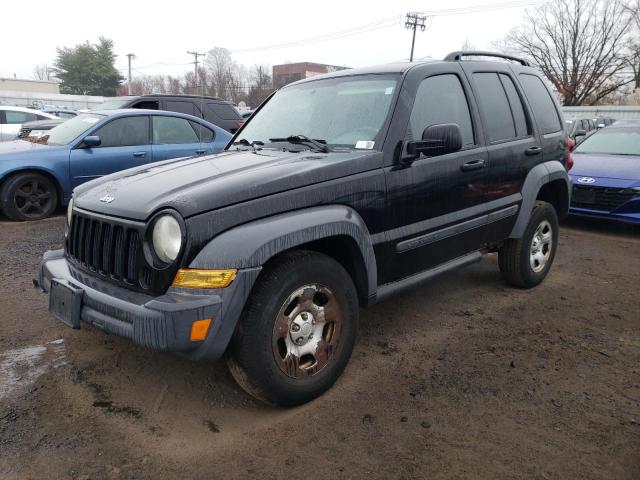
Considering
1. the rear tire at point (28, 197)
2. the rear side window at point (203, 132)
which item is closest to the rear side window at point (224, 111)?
the rear side window at point (203, 132)

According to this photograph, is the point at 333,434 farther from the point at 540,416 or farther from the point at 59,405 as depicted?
the point at 59,405

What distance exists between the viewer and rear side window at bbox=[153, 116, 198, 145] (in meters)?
7.72

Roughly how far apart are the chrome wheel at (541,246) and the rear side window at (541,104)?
89 centimetres

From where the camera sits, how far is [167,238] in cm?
243

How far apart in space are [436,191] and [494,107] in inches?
45.5

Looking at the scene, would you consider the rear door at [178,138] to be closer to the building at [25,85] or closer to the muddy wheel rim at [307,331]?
the muddy wheel rim at [307,331]

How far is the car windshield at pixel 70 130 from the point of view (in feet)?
23.9

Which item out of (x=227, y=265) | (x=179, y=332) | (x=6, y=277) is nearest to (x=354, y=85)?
(x=227, y=265)

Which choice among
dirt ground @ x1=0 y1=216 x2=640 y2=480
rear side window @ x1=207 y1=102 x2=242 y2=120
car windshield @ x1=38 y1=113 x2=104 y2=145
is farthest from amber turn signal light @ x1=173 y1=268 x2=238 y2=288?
rear side window @ x1=207 y1=102 x2=242 y2=120

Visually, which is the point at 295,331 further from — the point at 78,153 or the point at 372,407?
the point at 78,153

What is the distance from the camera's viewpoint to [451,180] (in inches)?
139

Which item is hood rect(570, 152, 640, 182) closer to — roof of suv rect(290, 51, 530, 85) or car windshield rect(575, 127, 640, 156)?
car windshield rect(575, 127, 640, 156)

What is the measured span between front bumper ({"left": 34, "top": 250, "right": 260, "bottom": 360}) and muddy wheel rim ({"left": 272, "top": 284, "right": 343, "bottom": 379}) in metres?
0.30

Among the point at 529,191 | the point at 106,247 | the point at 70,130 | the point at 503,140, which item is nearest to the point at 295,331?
the point at 106,247
